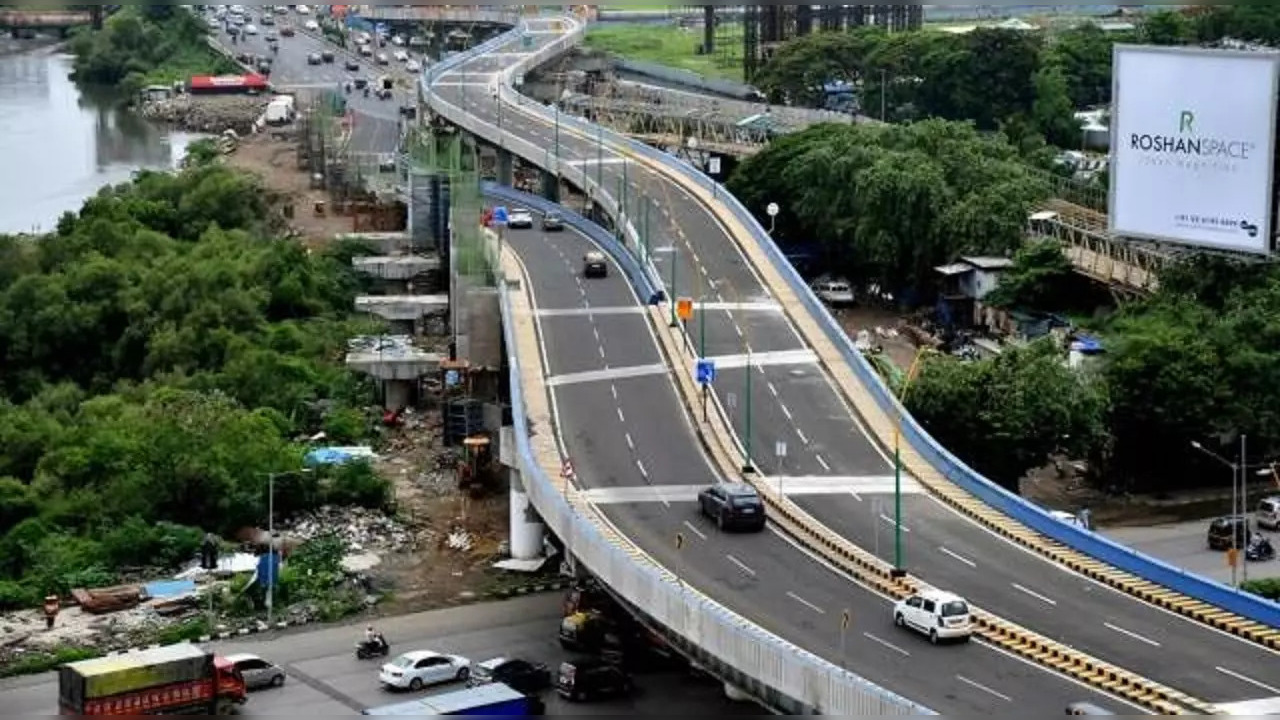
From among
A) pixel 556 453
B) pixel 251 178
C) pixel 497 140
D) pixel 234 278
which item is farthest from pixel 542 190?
pixel 556 453

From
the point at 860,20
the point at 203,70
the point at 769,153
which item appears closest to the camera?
the point at 769,153

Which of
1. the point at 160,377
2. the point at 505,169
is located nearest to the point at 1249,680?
the point at 160,377

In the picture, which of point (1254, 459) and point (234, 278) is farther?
point (234, 278)

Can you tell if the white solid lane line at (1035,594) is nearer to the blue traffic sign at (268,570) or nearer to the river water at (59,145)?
the blue traffic sign at (268,570)

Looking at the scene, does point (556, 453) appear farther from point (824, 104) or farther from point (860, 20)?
point (860, 20)

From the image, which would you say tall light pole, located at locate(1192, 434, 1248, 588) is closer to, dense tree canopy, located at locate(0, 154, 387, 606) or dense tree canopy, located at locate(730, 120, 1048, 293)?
dense tree canopy, located at locate(0, 154, 387, 606)

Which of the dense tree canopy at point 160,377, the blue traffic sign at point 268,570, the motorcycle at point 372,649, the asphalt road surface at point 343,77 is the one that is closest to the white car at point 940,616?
the motorcycle at point 372,649

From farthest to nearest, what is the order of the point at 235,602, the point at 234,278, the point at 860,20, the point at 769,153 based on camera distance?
1. the point at 860,20
2. the point at 769,153
3. the point at 234,278
4. the point at 235,602
